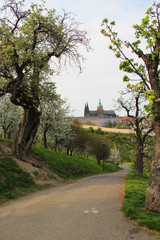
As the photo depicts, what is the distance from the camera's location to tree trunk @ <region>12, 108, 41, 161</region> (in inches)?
560

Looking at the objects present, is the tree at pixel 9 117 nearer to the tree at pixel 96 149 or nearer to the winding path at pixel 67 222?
the tree at pixel 96 149

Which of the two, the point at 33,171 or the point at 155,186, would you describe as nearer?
the point at 155,186

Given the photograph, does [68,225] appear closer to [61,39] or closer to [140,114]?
[61,39]

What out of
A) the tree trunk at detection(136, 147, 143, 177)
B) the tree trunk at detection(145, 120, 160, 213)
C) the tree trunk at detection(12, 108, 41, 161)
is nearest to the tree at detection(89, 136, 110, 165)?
the tree trunk at detection(136, 147, 143, 177)

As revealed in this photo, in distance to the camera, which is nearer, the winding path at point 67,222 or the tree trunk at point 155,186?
the winding path at point 67,222

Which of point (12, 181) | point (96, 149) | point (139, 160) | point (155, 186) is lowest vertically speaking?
point (96, 149)

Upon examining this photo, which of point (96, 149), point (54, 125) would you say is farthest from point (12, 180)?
point (96, 149)

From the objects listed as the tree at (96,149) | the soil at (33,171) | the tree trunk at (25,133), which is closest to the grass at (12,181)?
the soil at (33,171)

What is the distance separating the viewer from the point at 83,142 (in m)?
40.8

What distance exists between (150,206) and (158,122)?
8.84ft

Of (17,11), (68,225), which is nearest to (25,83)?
(17,11)

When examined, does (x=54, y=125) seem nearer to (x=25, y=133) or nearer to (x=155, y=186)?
(x=25, y=133)

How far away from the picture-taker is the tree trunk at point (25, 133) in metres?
14.2

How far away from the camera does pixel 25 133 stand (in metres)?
15.2
